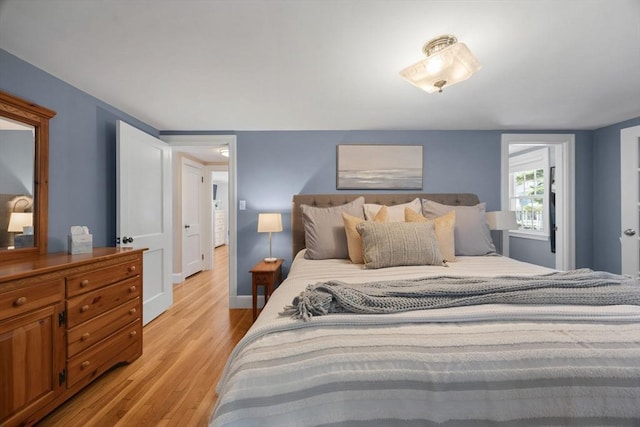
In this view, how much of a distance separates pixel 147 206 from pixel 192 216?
2.00 meters

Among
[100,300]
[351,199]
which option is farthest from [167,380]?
[351,199]

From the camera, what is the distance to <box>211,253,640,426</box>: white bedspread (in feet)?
2.25

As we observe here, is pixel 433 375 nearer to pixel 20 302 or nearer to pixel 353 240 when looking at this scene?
pixel 353 240

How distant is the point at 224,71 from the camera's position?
6.06ft

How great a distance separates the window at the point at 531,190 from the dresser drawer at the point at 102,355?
15.5 feet

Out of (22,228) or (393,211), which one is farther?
(393,211)

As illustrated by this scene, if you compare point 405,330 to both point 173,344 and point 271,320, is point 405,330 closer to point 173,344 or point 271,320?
point 271,320

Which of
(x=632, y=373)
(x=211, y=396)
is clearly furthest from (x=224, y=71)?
(x=632, y=373)

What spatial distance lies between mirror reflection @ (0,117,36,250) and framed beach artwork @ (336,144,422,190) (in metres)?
2.55

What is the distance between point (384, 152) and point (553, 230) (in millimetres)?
2854

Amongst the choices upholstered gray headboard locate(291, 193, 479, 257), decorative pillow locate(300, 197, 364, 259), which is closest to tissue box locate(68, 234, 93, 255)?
decorative pillow locate(300, 197, 364, 259)

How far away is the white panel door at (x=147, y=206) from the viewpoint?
94.0 inches

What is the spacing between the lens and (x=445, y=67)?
1476mm

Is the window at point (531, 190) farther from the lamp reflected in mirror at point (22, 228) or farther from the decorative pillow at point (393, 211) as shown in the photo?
the lamp reflected in mirror at point (22, 228)
